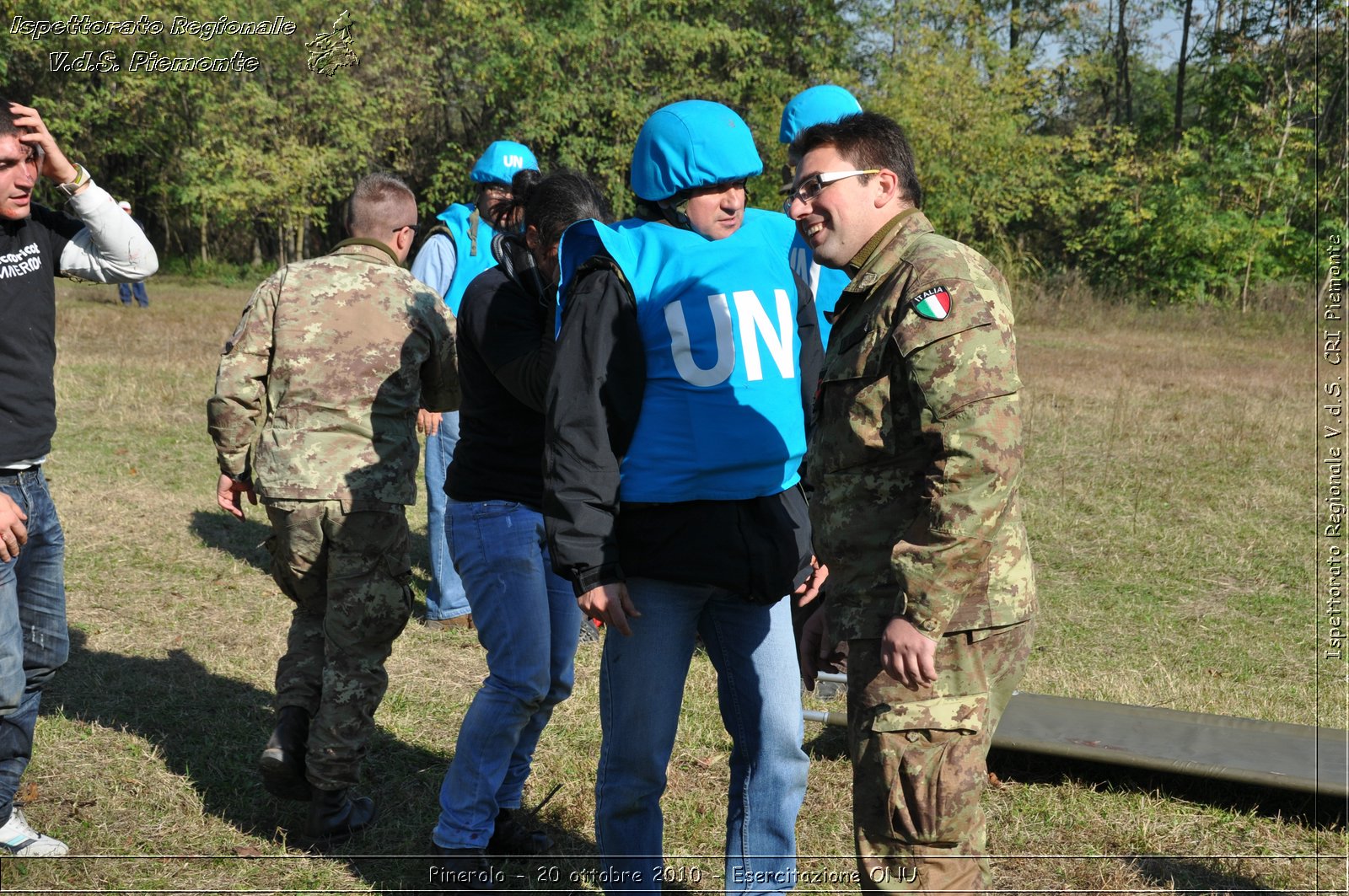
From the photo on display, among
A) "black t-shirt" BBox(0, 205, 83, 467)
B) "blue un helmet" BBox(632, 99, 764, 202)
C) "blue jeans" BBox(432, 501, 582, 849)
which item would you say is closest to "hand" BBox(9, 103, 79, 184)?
"black t-shirt" BBox(0, 205, 83, 467)

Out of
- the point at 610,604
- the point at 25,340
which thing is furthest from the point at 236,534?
the point at 610,604

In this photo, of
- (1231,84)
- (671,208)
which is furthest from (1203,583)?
(1231,84)

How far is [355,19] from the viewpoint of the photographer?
3030cm

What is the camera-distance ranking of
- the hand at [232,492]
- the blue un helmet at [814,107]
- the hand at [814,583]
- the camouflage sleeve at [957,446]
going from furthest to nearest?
1. the blue un helmet at [814,107]
2. the hand at [232,492]
3. the hand at [814,583]
4. the camouflage sleeve at [957,446]

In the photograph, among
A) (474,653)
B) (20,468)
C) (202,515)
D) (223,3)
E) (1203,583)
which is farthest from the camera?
(223,3)

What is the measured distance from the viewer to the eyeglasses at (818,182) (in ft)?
8.40

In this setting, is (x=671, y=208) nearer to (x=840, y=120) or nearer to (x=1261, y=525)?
(x=840, y=120)

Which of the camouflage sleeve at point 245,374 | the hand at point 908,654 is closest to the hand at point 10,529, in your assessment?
the camouflage sleeve at point 245,374

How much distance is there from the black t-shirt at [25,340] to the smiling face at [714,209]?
1.79m

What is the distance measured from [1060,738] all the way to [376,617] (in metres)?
2.43

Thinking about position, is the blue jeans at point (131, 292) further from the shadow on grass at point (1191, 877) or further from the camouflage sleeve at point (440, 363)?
the shadow on grass at point (1191, 877)

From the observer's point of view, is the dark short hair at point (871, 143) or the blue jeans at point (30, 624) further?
the blue jeans at point (30, 624)

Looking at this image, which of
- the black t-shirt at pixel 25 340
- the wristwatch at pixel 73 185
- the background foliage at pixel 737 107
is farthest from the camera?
the background foliage at pixel 737 107

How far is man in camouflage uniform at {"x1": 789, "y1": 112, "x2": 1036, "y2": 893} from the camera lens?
2.29 m
